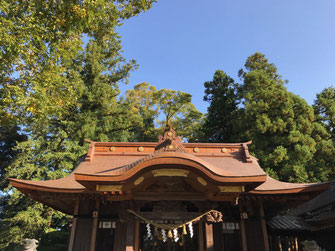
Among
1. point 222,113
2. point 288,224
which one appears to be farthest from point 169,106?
point 288,224

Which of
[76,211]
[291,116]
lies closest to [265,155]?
[291,116]

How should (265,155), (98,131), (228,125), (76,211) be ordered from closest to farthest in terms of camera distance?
(76,211), (265,155), (98,131), (228,125)

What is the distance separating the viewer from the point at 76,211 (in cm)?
786

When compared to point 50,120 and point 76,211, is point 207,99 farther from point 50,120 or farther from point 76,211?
point 76,211

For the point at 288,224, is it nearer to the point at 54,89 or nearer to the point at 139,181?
the point at 139,181

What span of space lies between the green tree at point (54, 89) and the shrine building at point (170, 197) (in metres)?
3.00

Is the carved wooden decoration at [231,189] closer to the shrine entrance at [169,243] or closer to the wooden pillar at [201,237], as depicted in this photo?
the wooden pillar at [201,237]

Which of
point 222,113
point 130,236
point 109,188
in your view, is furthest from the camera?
point 222,113

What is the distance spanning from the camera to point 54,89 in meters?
8.74

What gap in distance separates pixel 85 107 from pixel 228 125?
1214 cm

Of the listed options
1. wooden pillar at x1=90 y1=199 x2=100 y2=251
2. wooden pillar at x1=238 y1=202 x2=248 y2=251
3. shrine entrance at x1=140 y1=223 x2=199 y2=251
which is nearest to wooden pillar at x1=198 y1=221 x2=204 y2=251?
wooden pillar at x1=238 y1=202 x2=248 y2=251

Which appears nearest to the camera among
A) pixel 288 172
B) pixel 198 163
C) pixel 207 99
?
pixel 198 163

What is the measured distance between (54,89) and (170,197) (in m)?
5.86

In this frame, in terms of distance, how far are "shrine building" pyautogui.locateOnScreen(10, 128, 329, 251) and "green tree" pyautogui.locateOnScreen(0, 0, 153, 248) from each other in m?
3.00
